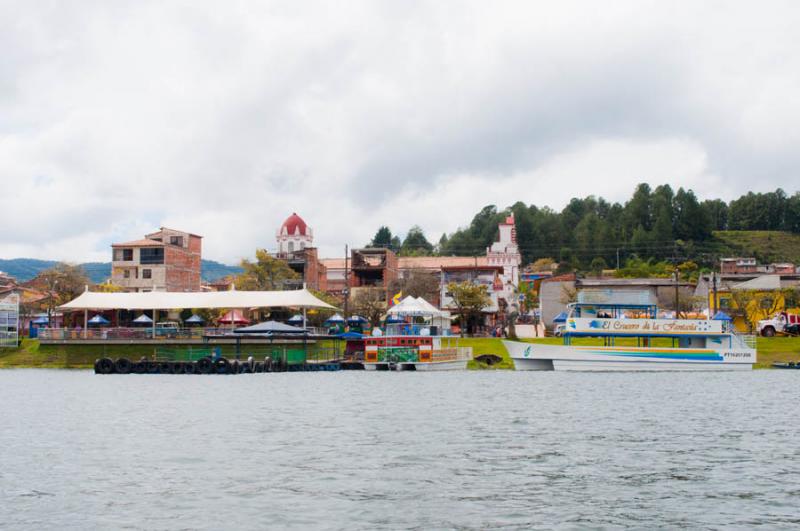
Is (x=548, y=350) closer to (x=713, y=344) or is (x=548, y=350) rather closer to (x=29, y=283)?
(x=713, y=344)

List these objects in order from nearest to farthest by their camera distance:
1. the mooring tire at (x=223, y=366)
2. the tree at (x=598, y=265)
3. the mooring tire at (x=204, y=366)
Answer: the mooring tire at (x=223, y=366), the mooring tire at (x=204, y=366), the tree at (x=598, y=265)

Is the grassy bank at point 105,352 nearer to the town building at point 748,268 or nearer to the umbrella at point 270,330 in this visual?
the umbrella at point 270,330

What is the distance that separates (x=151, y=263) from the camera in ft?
343

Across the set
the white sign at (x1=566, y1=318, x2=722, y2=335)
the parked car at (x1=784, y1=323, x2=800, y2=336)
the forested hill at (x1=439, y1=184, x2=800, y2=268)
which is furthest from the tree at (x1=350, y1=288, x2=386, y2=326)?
A: the forested hill at (x1=439, y1=184, x2=800, y2=268)

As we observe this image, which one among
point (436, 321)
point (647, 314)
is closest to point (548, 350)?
point (647, 314)

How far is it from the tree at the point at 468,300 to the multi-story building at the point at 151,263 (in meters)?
30.5

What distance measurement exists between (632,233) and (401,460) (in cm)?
14531

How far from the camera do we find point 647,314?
6706 cm

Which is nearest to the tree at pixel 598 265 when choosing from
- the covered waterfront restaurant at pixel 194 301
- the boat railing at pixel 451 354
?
the covered waterfront restaurant at pixel 194 301

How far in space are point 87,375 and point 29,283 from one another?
212ft

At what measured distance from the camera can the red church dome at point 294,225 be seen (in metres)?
150

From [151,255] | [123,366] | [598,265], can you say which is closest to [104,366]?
[123,366]

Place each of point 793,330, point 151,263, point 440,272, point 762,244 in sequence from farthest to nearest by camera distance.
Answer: point 762,244, point 440,272, point 151,263, point 793,330

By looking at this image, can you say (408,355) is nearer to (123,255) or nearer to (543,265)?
(123,255)
